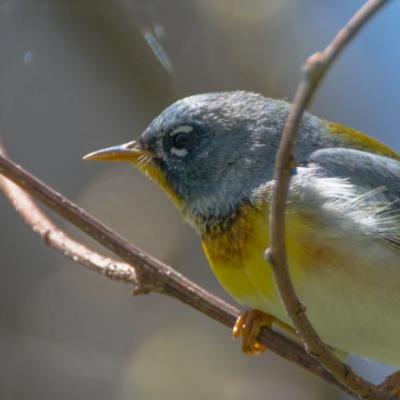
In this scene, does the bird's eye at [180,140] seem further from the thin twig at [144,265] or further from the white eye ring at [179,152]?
the thin twig at [144,265]

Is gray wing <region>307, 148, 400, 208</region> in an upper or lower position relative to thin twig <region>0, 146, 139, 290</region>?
lower

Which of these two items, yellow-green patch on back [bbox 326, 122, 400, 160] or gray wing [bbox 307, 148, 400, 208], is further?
yellow-green patch on back [bbox 326, 122, 400, 160]

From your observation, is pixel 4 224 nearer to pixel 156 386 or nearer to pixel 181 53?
pixel 156 386

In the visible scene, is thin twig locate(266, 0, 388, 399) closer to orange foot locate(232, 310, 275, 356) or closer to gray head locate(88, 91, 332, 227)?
orange foot locate(232, 310, 275, 356)

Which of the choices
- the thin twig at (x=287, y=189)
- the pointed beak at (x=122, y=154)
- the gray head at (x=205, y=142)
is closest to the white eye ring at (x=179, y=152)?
the gray head at (x=205, y=142)

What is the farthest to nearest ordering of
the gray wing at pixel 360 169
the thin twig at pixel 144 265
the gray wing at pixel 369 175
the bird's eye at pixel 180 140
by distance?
1. the bird's eye at pixel 180 140
2. the gray wing at pixel 360 169
3. the gray wing at pixel 369 175
4. the thin twig at pixel 144 265

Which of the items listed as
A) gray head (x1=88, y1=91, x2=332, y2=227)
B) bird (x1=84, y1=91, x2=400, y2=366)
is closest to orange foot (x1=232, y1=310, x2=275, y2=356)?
bird (x1=84, y1=91, x2=400, y2=366)

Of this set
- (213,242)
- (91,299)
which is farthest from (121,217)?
(213,242)
